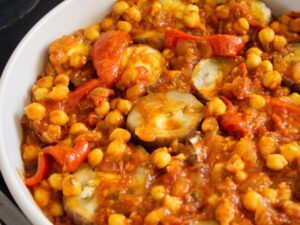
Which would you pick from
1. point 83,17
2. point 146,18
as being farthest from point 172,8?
point 83,17

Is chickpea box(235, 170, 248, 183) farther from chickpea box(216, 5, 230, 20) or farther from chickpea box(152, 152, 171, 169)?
chickpea box(216, 5, 230, 20)

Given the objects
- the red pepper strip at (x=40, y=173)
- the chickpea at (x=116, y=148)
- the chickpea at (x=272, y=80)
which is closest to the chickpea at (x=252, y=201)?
the chickpea at (x=116, y=148)

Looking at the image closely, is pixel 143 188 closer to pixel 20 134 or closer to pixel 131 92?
pixel 131 92

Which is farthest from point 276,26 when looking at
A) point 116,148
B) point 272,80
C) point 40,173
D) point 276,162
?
point 40,173

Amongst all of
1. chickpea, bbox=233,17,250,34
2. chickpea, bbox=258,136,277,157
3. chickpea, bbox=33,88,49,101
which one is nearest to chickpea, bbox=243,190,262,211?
chickpea, bbox=258,136,277,157

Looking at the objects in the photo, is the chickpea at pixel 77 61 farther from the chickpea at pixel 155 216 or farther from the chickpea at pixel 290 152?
the chickpea at pixel 290 152
